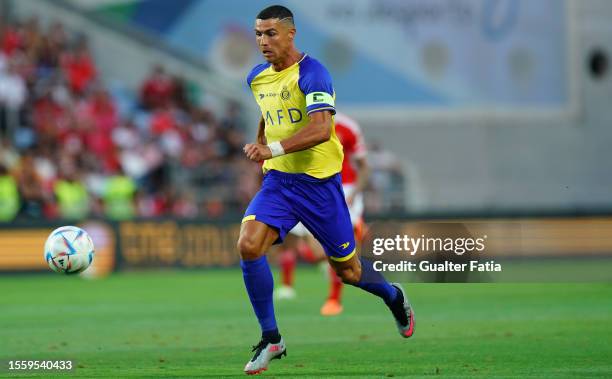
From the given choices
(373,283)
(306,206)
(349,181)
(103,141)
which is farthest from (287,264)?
(103,141)

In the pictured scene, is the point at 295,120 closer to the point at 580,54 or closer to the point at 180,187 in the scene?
the point at 180,187

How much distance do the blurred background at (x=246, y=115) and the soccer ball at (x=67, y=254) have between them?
11.5 meters

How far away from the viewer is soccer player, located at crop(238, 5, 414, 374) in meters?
9.00

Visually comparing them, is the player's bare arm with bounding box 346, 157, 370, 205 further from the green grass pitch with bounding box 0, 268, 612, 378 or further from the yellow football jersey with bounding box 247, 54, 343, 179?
the yellow football jersey with bounding box 247, 54, 343, 179

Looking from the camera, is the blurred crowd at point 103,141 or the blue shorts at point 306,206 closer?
the blue shorts at point 306,206

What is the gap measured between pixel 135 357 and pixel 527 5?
71.7 feet

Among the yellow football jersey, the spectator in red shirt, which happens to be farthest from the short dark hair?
the spectator in red shirt

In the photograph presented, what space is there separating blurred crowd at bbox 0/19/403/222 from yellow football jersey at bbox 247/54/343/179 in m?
13.6

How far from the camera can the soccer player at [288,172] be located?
9.00 m

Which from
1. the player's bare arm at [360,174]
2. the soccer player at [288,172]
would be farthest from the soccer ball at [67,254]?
the player's bare arm at [360,174]

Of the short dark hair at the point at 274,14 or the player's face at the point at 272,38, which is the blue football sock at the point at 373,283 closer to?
the player's face at the point at 272,38

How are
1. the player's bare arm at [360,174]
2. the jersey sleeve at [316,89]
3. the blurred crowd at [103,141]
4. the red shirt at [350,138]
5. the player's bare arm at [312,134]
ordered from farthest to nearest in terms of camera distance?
the blurred crowd at [103,141] < the player's bare arm at [360,174] < the red shirt at [350,138] < the jersey sleeve at [316,89] < the player's bare arm at [312,134]

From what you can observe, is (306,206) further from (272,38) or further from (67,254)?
(67,254)

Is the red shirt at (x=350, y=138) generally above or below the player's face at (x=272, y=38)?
below
